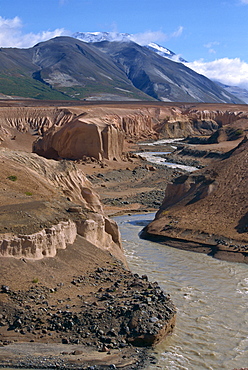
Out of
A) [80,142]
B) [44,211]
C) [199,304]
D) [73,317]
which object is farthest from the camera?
[80,142]

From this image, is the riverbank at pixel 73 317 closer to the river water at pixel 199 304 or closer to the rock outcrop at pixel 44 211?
the rock outcrop at pixel 44 211

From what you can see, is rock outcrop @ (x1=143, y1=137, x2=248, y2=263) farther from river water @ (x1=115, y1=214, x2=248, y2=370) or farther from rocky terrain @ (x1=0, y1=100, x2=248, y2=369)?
river water @ (x1=115, y1=214, x2=248, y2=370)

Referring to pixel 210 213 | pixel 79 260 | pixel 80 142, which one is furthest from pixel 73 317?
pixel 80 142

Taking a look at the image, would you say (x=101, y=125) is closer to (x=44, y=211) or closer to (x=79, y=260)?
(x=44, y=211)

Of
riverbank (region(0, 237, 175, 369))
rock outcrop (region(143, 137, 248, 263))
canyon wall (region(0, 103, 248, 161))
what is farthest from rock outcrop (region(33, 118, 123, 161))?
riverbank (region(0, 237, 175, 369))

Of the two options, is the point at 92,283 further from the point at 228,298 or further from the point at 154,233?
the point at 154,233
